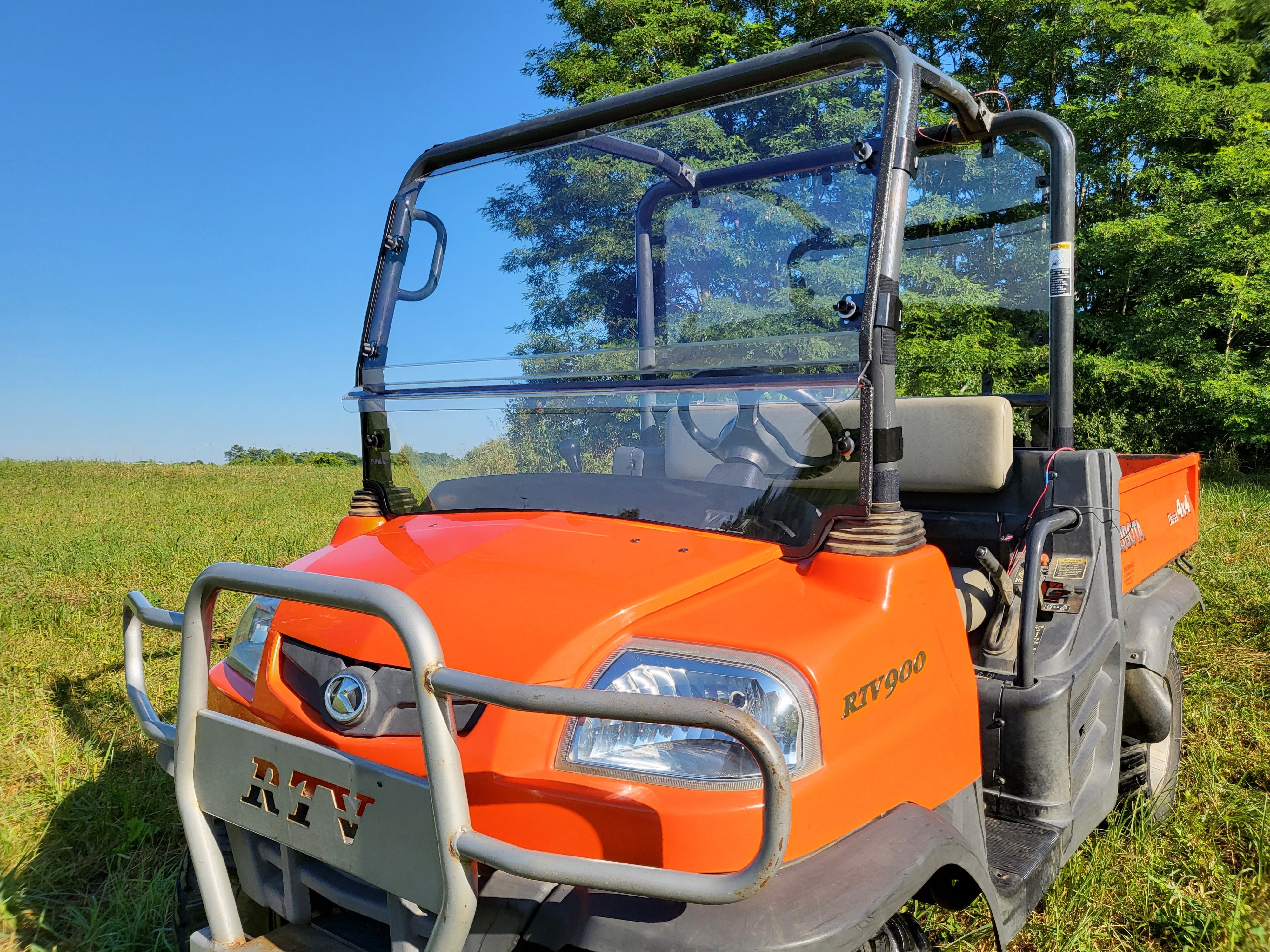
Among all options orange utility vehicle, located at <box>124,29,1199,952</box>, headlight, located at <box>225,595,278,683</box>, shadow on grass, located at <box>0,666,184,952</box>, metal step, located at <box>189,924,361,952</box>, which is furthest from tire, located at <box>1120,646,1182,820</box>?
shadow on grass, located at <box>0,666,184,952</box>

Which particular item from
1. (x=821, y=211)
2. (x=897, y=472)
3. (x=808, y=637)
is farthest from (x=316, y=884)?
(x=821, y=211)

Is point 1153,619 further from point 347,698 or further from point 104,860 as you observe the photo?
point 104,860

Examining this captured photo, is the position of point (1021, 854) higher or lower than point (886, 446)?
lower

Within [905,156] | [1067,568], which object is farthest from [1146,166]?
[905,156]

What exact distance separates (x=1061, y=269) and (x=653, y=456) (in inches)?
66.5

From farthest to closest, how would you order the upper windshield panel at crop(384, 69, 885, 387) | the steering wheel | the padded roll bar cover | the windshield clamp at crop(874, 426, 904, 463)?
the padded roll bar cover, the upper windshield panel at crop(384, 69, 885, 387), the steering wheel, the windshield clamp at crop(874, 426, 904, 463)

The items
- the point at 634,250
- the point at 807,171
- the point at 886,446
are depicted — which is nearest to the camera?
the point at 886,446

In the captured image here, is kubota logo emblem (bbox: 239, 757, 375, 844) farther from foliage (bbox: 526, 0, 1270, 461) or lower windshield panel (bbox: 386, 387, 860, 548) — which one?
foliage (bbox: 526, 0, 1270, 461)

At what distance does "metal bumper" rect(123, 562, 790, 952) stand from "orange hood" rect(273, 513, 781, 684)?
193 millimetres

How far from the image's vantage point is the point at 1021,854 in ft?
7.39

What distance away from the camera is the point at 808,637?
1636 millimetres

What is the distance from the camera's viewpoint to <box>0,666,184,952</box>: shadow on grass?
2.54m

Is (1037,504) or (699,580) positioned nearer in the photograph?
(699,580)

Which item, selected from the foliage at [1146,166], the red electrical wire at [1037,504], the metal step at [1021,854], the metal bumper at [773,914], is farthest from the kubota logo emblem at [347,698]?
the foliage at [1146,166]
